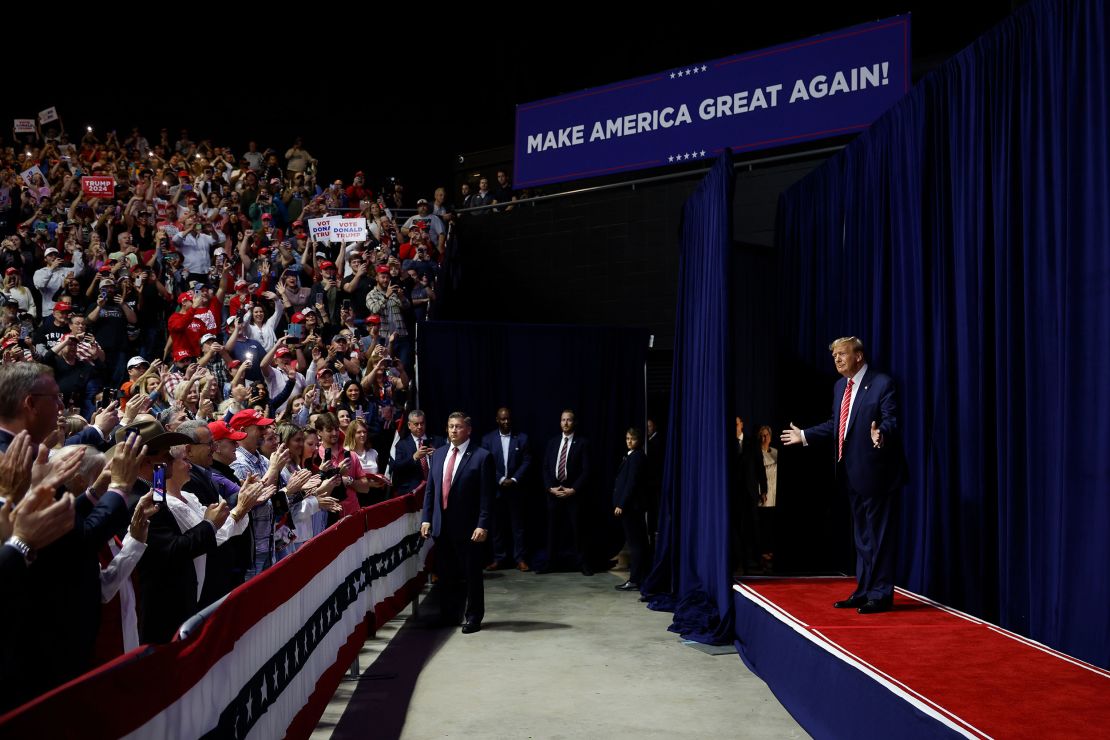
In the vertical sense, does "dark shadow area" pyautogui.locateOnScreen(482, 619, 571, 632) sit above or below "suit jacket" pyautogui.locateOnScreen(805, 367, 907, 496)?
below

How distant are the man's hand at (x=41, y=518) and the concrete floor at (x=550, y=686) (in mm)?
3006

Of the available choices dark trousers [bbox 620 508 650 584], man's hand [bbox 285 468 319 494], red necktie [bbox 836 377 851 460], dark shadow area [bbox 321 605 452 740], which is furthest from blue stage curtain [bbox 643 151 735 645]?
man's hand [bbox 285 468 319 494]

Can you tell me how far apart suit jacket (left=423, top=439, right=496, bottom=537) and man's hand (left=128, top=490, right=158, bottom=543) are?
15.0 ft

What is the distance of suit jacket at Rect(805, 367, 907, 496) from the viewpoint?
19.2 feet

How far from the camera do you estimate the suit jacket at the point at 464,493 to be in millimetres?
8016

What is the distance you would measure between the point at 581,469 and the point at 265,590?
306 inches

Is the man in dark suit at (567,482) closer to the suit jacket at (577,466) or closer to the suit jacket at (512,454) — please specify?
the suit jacket at (577,466)

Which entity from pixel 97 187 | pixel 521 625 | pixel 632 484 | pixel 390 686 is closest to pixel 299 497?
pixel 390 686

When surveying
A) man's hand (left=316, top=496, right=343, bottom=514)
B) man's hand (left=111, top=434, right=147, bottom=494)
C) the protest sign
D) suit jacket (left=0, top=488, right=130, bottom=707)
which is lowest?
man's hand (left=316, top=496, right=343, bottom=514)

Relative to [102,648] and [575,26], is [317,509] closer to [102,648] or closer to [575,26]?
[102,648]

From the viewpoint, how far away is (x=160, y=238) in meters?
12.7

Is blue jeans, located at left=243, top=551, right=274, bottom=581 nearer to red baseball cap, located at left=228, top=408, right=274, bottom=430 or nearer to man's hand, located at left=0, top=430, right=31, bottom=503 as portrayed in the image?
red baseball cap, located at left=228, top=408, right=274, bottom=430

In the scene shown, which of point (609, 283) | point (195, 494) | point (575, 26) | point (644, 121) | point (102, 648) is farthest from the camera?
point (575, 26)

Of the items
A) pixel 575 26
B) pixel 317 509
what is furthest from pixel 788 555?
pixel 575 26
